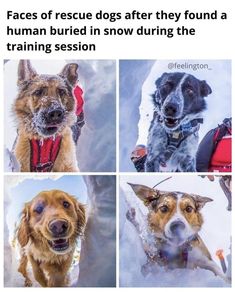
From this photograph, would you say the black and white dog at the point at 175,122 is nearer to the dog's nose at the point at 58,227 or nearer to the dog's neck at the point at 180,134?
the dog's neck at the point at 180,134

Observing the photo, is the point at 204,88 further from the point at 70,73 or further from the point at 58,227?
the point at 58,227

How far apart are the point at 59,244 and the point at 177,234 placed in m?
0.28

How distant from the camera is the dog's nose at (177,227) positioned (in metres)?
1.76

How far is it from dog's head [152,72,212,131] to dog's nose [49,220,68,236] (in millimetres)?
337

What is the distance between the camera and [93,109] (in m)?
1.77

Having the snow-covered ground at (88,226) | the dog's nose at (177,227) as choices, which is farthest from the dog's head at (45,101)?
the dog's nose at (177,227)

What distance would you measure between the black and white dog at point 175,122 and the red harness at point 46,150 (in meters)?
0.18

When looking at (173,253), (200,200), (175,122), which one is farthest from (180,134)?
(173,253)

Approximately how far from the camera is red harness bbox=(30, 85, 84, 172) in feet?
5.82

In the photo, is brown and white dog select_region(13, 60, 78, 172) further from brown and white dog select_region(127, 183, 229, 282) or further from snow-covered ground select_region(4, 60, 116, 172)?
brown and white dog select_region(127, 183, 229, 282)

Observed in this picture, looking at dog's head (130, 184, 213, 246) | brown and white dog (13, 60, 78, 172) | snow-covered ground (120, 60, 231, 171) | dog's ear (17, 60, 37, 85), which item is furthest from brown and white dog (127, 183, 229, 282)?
dog's ear (17, 60, 37, 85)

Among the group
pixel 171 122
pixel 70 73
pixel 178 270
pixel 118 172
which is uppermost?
pixel 70 73

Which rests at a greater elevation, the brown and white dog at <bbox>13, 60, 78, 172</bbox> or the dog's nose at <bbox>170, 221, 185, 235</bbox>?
the brown and white dog at <bbox>13, 60, 78, 172</bbox>
